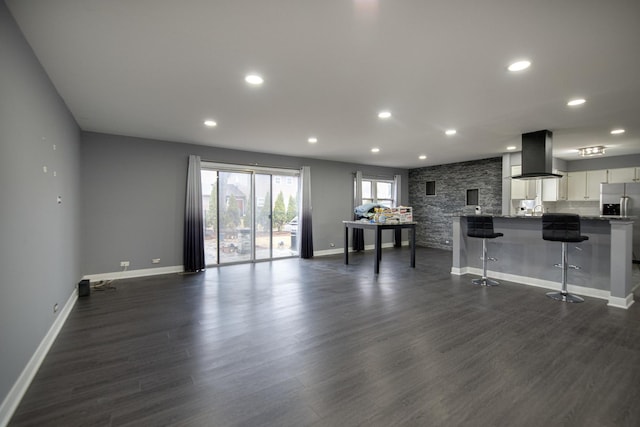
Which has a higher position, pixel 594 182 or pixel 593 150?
pixel 593 150

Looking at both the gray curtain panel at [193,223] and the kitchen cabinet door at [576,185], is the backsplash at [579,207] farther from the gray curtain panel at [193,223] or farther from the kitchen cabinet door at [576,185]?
the gray curtain panel at [193,223]

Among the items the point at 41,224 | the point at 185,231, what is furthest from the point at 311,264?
the point at 41,224

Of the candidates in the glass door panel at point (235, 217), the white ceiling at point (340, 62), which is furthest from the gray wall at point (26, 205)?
the glass door panel at point (235, 217)

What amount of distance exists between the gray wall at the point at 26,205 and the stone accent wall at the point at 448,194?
27.9 feet

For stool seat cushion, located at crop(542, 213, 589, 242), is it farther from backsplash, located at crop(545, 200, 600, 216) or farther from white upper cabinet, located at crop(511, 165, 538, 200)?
backsplash, located at crop(545, 200, 600, 216)

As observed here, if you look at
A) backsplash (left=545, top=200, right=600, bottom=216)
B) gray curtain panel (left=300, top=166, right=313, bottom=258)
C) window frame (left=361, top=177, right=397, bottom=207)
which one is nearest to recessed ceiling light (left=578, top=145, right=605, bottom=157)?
backsplash (left=545, top=200, right=600, bottom=216)

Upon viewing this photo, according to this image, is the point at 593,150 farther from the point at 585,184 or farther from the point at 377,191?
the point at 377,191

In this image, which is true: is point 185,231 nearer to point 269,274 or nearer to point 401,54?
point 269,274

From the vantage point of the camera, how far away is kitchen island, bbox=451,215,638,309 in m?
3.83

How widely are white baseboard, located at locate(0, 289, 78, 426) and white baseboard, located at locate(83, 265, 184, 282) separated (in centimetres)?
193

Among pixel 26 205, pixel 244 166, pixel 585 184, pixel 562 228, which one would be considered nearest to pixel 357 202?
pixel 244 166

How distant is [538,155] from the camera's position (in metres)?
4.90

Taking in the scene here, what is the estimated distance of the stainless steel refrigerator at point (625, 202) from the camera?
6523 mm

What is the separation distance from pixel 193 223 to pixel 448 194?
22.8 ft
